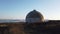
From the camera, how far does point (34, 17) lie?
27.8 metres

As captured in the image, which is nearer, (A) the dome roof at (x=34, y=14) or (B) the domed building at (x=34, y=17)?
(B) the domed building at (x=34, y=17)

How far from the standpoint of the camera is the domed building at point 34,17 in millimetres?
27859

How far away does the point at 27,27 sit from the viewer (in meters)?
20.2

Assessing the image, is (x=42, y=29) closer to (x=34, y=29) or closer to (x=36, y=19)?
(x=34, y=29)

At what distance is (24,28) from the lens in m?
20.2

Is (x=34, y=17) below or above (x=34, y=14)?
below

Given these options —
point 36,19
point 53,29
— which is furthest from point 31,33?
point 36,19

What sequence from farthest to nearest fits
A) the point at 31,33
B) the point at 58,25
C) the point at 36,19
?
the point at 36,19 → the point at 58,25 → the point at 31,33

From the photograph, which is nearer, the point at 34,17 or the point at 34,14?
the point at 34,17

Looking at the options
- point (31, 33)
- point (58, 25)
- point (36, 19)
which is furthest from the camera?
point (36, 19)

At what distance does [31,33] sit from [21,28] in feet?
4.64

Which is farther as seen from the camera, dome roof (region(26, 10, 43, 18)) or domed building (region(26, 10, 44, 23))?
dome roof (region(26, 10, 43, 18))

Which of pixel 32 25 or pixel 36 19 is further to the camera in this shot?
pixel 36 19

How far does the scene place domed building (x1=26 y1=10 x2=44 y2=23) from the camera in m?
27.9
